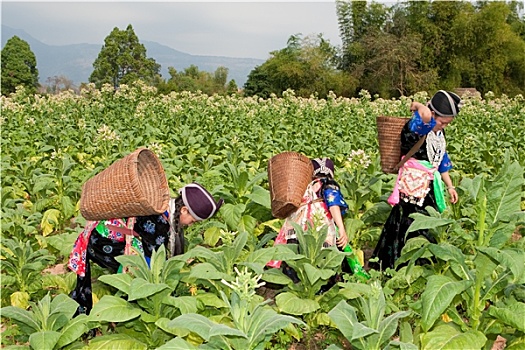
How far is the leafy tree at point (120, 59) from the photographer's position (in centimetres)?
6006

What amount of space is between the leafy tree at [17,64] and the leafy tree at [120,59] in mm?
7262

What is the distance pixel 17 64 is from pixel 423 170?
2446 inches

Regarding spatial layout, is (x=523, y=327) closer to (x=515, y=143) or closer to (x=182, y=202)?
(x=182, y=202)

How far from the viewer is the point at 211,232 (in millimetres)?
5605

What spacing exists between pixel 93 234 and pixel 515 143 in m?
9.53

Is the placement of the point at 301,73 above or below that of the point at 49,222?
above

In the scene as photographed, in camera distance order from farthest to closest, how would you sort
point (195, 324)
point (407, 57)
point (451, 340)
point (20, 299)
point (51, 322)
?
point (407, 57) → point (20, 299) → point (51, 322) → point (451, 340) → point (195, 324)

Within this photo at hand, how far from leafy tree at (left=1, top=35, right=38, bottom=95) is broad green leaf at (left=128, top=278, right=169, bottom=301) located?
57.0 meters

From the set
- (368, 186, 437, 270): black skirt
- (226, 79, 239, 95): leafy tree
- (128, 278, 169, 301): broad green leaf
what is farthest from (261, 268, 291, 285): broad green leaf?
(226, 79, 239, 95): leafy tree

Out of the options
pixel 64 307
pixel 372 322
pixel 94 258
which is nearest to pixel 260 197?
pixel 94 258

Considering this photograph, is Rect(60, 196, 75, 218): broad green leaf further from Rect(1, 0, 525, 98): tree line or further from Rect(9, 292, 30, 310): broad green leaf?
Rect(1, 0, 525, 98): tree line

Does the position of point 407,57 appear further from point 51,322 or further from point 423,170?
point 51,322

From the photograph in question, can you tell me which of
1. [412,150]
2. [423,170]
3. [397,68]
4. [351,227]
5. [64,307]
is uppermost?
[397,68]

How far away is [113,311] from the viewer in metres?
3.29
